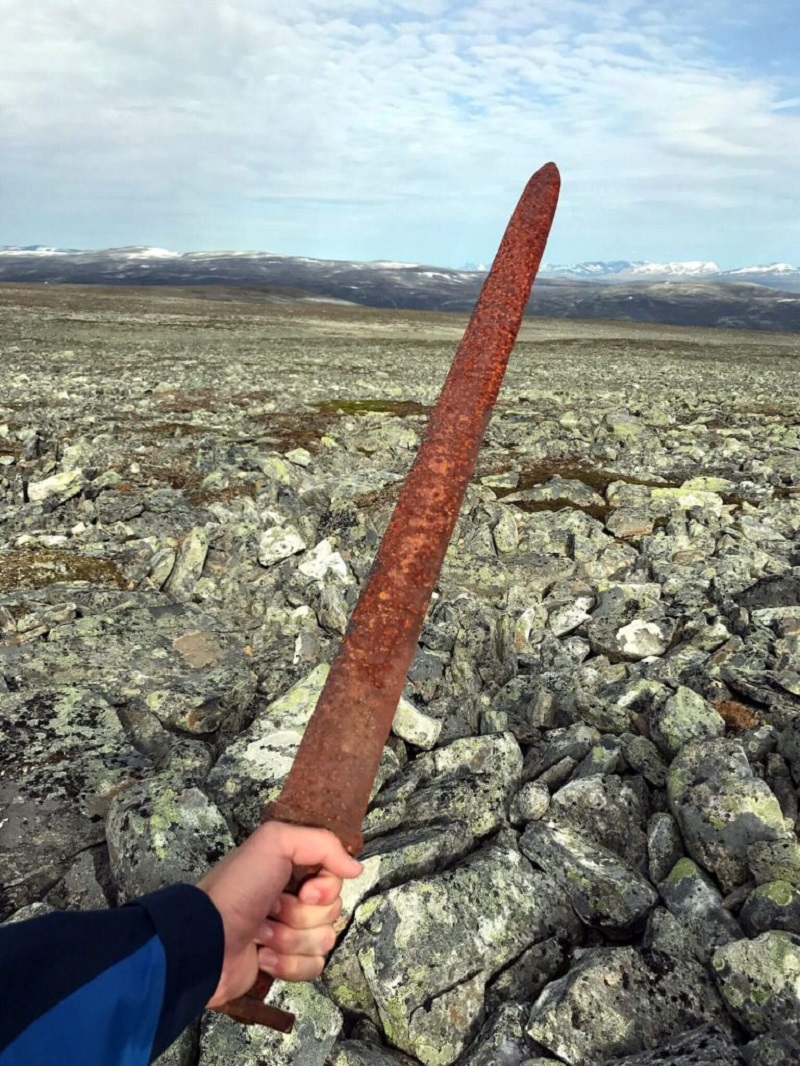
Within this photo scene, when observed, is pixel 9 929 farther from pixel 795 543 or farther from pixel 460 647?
pixel 795 543

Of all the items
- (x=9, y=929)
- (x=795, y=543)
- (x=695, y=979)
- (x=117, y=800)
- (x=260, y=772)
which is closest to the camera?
(x=9, y=929)

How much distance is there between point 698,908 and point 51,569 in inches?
338

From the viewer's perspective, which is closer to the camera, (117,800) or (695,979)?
(695,979)

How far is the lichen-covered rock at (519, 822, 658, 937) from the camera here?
4.06m

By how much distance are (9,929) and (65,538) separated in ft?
32.0

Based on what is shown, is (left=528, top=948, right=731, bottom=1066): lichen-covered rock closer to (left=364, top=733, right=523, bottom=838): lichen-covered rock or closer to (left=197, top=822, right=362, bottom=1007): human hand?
(left=364, top=733, right=523, bottom=838): lichen-covered rock

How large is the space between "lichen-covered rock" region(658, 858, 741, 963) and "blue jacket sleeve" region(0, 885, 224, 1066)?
9.29 feet

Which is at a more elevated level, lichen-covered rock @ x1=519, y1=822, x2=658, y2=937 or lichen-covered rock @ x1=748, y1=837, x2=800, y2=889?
lichen-covered rock @ x1=748, y1=837, x2=800, y2=889

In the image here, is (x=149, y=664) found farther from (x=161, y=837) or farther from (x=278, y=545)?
(x=161, y=837)

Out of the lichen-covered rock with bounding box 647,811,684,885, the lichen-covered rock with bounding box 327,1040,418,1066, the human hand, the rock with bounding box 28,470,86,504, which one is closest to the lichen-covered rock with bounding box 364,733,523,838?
the lichen-covered rock with bounding box 647,811,684,885

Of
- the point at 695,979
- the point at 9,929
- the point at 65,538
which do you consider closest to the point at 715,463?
the point at 65,538

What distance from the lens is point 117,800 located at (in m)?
4.68

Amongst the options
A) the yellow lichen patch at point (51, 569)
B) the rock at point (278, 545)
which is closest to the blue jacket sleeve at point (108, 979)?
the rock at point (278, 545)

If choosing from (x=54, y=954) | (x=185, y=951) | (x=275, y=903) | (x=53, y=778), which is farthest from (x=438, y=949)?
(x=53, y=778)
